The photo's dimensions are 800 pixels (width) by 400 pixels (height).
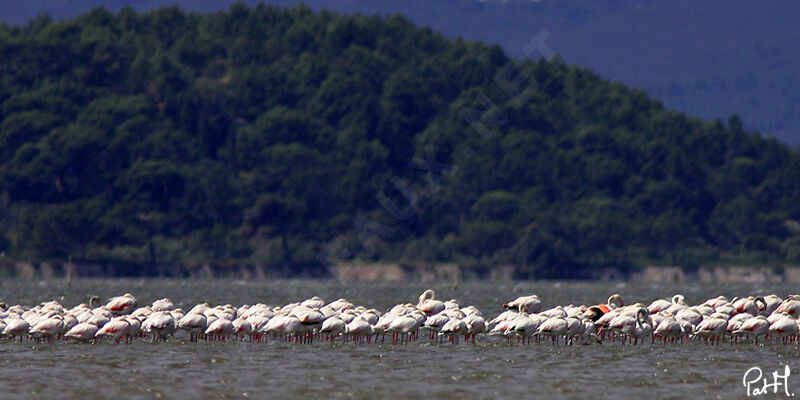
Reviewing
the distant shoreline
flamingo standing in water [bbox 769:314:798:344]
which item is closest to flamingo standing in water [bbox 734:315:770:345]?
flamingo standing in water [bbox 769:314:798:344]

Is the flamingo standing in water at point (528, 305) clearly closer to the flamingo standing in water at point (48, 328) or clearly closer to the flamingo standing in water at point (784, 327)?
the flamingo standing in water at point (784, 327)

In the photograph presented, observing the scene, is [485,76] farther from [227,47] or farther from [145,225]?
[145,225]

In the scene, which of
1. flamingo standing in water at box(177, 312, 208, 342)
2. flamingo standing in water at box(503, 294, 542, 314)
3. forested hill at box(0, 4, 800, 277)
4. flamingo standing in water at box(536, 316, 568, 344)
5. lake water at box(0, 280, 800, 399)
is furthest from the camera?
forested hill at box(0, 4, 800, 277)

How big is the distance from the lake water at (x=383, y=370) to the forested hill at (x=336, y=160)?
407 feet

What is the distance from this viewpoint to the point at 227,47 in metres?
192

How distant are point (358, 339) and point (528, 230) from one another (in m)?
132

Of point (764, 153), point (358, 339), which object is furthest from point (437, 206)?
point (358, 339)

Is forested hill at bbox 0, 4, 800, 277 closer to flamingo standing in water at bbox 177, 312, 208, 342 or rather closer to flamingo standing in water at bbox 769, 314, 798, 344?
flamingo standing in water at bbox 177, 312, 208, 342

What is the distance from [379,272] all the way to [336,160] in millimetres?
16102

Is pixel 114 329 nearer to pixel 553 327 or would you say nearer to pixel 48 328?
pixel 48 328

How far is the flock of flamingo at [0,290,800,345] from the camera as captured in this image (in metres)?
36.7

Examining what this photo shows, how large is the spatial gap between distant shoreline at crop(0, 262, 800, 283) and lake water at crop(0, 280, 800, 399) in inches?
4823

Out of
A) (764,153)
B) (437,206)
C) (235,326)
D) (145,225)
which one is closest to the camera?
(235,326)

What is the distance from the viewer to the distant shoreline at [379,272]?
15825cm
